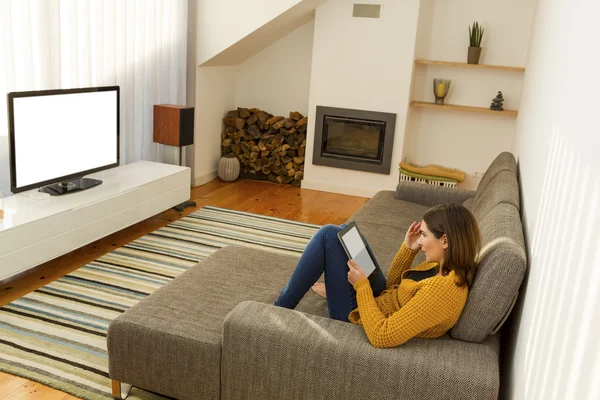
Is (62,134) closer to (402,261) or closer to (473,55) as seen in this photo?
(402,261)

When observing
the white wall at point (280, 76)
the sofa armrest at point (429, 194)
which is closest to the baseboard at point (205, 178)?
the white wall at point (280, 76)

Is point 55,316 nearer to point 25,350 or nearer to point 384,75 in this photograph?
point 25,350

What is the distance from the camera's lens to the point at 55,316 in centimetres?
301

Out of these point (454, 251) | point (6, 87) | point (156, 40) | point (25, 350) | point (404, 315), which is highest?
point (156, 40)

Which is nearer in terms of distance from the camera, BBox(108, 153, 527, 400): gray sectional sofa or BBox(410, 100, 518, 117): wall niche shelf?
BBox(108, 153, 527, 400): gray sectional sofa

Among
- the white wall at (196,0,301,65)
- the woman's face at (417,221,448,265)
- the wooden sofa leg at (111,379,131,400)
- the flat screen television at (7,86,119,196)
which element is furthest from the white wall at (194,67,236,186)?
the woman's face at (417,221,448,265)

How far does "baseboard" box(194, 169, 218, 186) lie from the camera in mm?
5768

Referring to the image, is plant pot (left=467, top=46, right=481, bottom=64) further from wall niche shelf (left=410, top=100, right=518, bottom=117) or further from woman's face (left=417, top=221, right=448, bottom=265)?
woman's face (left=417, top=221, right=448, bottom=265)

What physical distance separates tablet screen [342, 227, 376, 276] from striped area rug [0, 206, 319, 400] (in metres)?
0.99

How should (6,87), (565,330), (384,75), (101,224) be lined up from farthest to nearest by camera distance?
(384,75) → (101,224) → (6,87) → (565,330)

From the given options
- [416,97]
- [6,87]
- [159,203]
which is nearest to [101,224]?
[159,203]

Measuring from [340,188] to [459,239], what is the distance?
157 inches

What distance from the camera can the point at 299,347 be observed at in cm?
192

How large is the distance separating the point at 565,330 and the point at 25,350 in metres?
2.35
